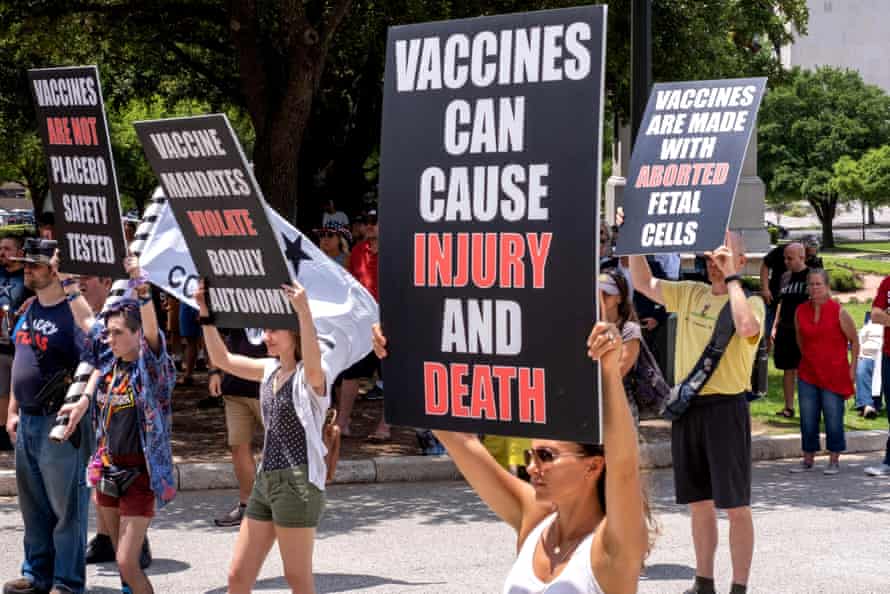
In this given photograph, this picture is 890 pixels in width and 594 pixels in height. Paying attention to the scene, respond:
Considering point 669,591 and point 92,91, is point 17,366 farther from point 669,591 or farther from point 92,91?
point 669,591

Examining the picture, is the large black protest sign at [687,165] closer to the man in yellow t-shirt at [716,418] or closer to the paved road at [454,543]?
the man in yellow t-shirt at [716,418]

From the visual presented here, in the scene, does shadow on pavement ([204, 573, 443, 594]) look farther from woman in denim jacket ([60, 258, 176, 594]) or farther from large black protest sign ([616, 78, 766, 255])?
large black protest sign ([616, 78, 766, 255])

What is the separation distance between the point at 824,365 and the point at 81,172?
623cm

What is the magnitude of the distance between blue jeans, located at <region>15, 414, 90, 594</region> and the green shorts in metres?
1.36

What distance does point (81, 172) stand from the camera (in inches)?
275

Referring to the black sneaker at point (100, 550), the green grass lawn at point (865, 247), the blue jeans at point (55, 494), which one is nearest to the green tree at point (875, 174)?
the green grass lawn at point (865, 247)

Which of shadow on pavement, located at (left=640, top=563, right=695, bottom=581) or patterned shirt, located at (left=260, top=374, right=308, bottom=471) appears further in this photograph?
shadow on pavement, located at (left=640, top=563, right=695, bottom=581)

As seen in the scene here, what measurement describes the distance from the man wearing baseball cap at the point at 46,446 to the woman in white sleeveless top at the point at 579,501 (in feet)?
12.6

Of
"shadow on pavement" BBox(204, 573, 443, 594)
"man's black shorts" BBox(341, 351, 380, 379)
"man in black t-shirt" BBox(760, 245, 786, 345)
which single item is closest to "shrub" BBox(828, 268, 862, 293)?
"man in black t-shirt" BBox(760, 245, 786, 345)

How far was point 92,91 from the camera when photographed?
6910 millimetres

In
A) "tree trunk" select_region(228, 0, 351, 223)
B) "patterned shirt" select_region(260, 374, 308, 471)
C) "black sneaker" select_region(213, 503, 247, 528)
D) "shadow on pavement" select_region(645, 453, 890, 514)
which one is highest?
"tree trunk" select_region(228, 0, 351, 223)

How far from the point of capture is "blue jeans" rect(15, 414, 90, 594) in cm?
707

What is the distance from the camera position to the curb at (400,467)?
10664 millimetres

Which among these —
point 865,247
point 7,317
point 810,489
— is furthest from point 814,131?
point 7,317
